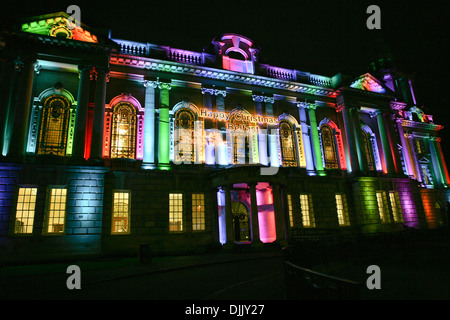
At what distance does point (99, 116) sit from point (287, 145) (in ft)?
52.0

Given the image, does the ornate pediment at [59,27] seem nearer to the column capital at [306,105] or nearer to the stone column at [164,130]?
the stone column at [164,130]

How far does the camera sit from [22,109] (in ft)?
58.9

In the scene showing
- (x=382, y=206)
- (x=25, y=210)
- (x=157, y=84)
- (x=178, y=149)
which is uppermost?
(x=157, y=84)

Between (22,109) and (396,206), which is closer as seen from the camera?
(22,109)

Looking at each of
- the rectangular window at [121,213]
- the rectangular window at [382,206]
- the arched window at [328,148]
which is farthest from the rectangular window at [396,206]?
the rectangular window at [121,213]

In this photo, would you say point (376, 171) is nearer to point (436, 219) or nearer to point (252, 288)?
point (436, 219)

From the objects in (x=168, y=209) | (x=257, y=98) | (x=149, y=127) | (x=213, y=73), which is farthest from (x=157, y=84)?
(x=168, y=209)

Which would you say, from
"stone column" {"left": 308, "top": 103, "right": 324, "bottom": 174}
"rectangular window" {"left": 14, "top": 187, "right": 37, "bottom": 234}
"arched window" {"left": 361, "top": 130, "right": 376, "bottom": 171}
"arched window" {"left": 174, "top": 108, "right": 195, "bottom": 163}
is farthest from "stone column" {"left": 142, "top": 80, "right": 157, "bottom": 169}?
"arched window" {"left": 361, "top": 130, "right": 376, "bottom": 171}

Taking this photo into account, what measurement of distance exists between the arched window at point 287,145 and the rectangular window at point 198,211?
27.3 feet

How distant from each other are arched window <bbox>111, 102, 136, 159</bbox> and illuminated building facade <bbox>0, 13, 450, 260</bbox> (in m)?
0.08

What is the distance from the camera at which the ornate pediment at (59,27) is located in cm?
1942

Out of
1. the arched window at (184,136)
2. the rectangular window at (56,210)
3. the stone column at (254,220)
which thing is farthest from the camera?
the arched window at (184,136)

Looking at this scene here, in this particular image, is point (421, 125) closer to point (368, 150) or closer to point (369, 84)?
point (369, 84)
